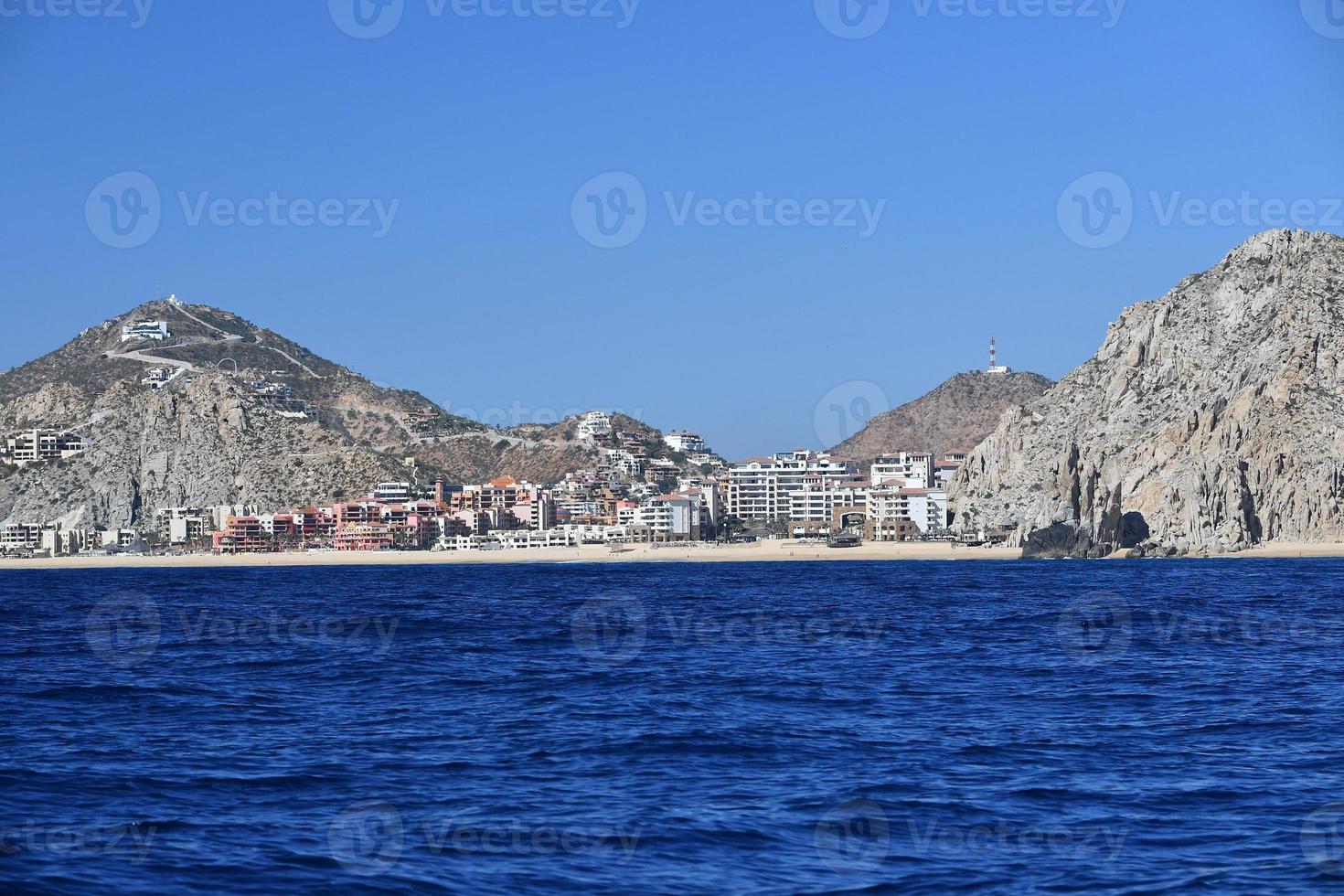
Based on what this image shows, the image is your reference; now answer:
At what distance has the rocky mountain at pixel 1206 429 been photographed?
15775 centimetres

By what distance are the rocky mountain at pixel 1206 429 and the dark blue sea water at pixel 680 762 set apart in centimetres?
10772

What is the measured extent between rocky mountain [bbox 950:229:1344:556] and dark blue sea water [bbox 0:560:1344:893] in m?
108

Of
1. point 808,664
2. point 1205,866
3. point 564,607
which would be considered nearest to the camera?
point 1205,866

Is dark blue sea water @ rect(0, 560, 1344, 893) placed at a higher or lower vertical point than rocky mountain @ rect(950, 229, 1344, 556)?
lower

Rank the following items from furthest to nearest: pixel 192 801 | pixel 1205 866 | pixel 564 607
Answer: pixel 564 607 < pixel 192 801 < pixel 1205 866

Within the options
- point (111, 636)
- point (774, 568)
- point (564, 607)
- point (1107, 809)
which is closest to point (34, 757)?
point (1107, 809)

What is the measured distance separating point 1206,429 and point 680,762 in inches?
5859

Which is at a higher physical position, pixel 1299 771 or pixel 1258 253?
pixel 1258 253

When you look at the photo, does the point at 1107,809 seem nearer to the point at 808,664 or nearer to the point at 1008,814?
the point at 1008,814

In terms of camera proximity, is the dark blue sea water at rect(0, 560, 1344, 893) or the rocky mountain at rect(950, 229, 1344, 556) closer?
the dark blue sea water at rect(0, 560, 1344, 893)

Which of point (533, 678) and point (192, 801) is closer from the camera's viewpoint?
point (192, 801)

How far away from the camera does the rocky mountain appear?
518 feet

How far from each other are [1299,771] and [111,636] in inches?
1832

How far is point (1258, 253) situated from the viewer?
188m
